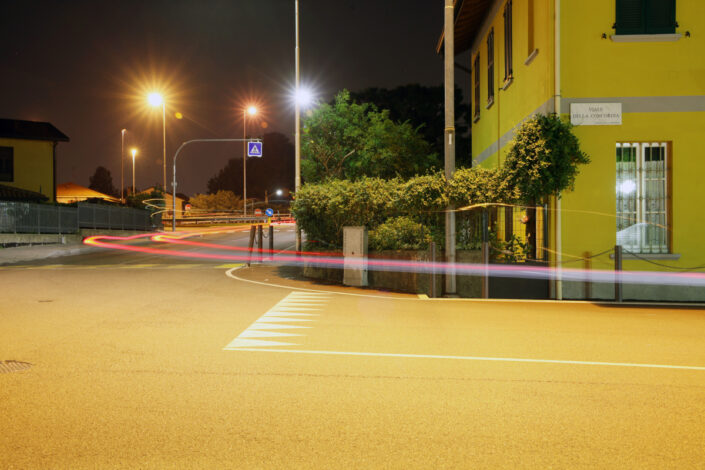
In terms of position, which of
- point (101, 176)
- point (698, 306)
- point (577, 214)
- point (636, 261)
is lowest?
point (698, 306)

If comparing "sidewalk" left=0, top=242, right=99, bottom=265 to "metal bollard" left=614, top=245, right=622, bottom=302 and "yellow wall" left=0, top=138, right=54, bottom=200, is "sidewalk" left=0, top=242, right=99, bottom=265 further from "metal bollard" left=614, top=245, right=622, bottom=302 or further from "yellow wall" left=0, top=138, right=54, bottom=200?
"metal bollard" left=614, top=245, right=622, bottom=302

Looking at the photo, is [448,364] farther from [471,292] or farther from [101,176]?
[101,176]

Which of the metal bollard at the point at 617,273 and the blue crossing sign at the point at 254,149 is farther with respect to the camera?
the blue crossing sign at the point at 254,149

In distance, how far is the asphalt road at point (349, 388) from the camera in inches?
153

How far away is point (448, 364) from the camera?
6.39m

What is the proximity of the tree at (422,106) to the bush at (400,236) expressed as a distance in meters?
19.9

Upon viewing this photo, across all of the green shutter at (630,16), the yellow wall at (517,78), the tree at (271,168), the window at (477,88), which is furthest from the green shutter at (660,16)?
the tree at (271,168)

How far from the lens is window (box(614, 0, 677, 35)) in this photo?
40.2ft

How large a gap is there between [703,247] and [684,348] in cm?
588

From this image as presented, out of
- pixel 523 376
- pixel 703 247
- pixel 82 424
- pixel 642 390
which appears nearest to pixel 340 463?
pixel 82 424

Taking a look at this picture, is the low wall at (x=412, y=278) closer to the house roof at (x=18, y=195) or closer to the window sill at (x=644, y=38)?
the window sill at (x=644, y=38)

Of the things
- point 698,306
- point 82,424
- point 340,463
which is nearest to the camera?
point 340,463

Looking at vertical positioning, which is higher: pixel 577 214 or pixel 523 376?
pixel 577 214

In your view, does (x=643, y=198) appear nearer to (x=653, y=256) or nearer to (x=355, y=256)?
(x=653, y=256)
